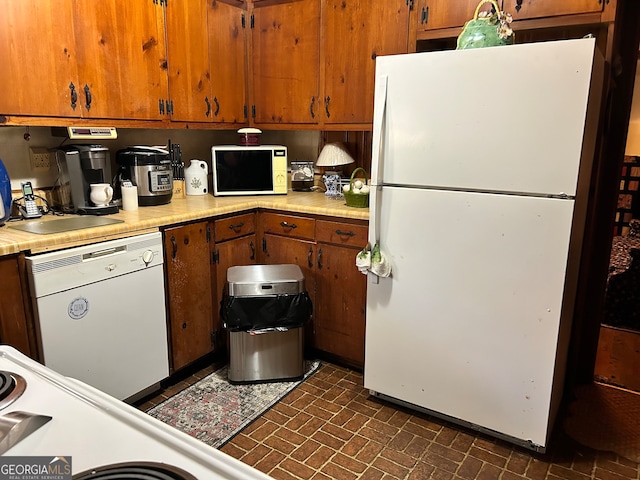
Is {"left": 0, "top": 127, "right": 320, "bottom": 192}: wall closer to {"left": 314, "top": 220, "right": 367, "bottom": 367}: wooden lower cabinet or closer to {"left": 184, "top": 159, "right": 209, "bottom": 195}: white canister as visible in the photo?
{"left": 184, "top": 159, "right": 209, "bottom": 195}: white canister

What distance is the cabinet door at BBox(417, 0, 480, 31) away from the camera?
90.1 inches

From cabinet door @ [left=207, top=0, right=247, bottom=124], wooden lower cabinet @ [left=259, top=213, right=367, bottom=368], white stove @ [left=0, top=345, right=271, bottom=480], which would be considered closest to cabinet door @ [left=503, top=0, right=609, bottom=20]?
wooden lower cabinet @ [left=259, top=213, right=367, bottom=368]

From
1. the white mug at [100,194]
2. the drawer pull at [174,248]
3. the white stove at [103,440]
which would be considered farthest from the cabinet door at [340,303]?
the white stove at [103,440]

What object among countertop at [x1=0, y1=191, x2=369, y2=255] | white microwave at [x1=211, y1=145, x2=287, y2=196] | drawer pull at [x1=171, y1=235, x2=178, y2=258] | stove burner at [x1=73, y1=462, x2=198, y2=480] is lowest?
drawer pull at [x1=171, y1=235, x2=178, y2=258]

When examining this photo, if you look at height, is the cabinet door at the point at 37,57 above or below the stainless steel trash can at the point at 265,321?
above

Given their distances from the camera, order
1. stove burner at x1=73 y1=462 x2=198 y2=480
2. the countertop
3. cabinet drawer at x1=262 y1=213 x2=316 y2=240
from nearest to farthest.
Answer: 1. stove burner at x1=73 y1=462 x2=198 y2=480
2. the countertop
3. cabinet drawer at x1=262 y1=213 x2=316 y2=240

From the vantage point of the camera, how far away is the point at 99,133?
2.28m

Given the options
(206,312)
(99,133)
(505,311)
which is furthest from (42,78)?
(505,311)

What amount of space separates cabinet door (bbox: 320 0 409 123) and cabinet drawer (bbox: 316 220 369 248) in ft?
2.19

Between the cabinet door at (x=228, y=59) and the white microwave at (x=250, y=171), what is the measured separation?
274 mm

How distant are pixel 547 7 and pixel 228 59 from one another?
1807 mm

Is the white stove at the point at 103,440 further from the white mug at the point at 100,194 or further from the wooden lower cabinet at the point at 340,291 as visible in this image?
the wooden lower cabinet at the point at 340,291

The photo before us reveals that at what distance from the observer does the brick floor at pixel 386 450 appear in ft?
6.17

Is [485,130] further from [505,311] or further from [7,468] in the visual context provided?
[7,468]
